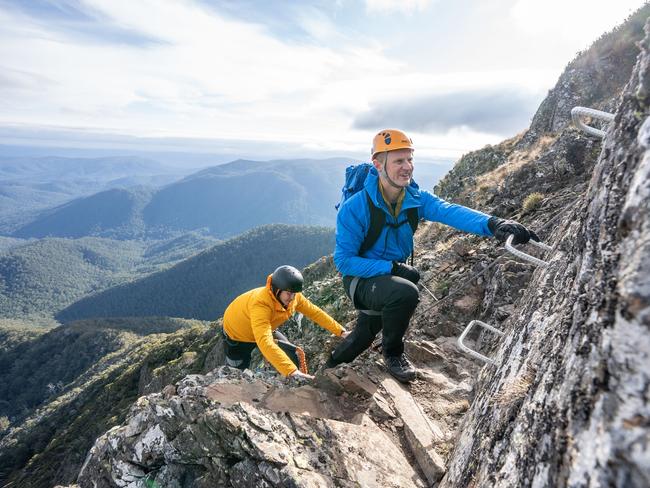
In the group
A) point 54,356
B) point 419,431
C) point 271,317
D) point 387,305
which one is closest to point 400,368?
point 419,431

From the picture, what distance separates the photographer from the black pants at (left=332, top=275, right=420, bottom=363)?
6650 millimetres

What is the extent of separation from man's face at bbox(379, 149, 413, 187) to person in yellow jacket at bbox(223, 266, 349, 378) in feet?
10.8

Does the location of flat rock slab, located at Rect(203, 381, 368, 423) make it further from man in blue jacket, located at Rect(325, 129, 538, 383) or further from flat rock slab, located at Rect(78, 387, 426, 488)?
man in blue jacket, located at Rect(325, 129, 538, 383)

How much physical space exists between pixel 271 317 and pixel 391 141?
16.1 ft

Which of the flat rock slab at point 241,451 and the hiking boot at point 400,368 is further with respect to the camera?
the hiking boot at point 400,368

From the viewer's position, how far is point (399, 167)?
22.4 feet

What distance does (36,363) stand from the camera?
532 ft

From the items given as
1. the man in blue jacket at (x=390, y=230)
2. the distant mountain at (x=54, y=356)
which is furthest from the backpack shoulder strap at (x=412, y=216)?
the distant mountain at (x=54, y=356)

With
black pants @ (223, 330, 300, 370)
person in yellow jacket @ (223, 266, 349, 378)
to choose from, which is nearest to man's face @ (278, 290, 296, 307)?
person in yellow jacket @ (223, 266, 349, 378)

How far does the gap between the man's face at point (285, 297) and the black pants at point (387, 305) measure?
1.85 meters

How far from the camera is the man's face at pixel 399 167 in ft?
22.4

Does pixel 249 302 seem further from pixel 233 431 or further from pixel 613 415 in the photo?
pixel 613 415

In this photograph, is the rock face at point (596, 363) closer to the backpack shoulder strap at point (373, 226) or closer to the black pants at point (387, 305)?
the black pants at point (387, 305)

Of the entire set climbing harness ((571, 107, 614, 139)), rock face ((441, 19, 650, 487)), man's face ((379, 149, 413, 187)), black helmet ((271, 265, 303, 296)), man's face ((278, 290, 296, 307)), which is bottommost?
man's face ((278, 290, 296, 307))
